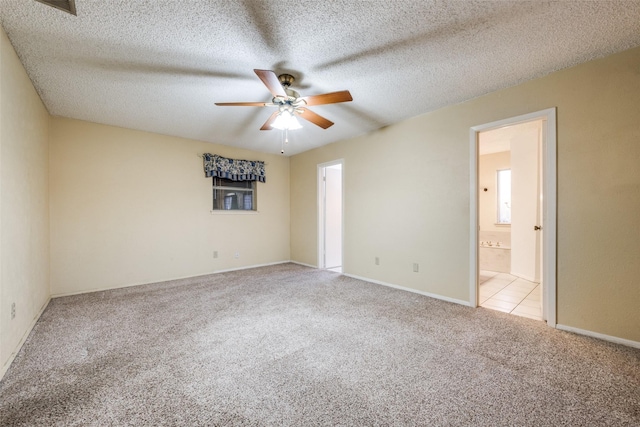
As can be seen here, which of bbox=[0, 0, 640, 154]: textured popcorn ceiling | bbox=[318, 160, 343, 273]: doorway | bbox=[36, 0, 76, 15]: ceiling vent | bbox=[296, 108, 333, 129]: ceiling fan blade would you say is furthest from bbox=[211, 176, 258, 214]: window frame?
bbox=[36, 0, 76, 15]: ceiling vent

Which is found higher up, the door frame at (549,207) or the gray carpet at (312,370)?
the door frame at (549,207)

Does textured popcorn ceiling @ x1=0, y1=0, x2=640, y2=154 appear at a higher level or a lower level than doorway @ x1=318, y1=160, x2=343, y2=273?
higher

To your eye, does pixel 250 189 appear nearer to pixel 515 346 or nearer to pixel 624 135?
pixel 515 346

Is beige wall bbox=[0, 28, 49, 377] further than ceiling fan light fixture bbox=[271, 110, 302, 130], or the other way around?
ceiling fan light fixture bbox=[271, 110, 302, 130]

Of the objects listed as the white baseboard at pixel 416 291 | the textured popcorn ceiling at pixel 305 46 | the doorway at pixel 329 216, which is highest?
the textured popcorn ceiling at pixel 305 46

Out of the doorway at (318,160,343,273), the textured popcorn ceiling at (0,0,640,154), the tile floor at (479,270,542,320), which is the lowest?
the tile floor at (479,270,542,320)

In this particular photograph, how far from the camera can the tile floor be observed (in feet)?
10.0

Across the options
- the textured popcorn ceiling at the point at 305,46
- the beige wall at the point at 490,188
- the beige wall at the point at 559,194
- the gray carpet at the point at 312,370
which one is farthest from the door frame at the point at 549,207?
the beige wall at the point at 490,188

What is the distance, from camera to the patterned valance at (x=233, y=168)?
16.0ft

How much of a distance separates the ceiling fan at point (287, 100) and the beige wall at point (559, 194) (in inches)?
60.0

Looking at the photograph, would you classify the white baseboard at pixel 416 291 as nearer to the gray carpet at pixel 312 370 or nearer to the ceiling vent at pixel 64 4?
the gray carpet at pixel 312 370

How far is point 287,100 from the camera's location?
257cm

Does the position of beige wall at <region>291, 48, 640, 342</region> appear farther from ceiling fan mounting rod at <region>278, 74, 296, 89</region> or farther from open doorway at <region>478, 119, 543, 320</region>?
ceiling fan mounting rod at <region>278, 74, 296, 89</region>

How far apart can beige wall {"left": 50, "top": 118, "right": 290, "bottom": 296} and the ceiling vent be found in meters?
2.63
